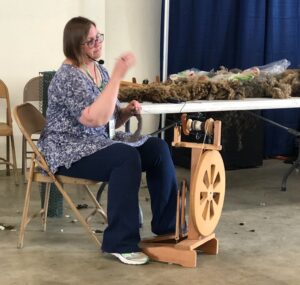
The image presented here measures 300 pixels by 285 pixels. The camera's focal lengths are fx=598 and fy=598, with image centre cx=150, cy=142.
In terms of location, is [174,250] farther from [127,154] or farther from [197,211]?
[127,154]

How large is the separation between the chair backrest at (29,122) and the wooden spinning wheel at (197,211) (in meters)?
0.61

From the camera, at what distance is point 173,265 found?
8.34 ft

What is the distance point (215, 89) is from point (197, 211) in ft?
3.42

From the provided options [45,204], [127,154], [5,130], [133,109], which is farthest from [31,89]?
[127,154]

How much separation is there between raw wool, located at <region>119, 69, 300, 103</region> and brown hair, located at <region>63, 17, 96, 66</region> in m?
0.69

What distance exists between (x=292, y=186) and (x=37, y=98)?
196 centimetres

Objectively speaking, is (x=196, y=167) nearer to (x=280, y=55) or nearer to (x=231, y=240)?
(x=231, y=240)

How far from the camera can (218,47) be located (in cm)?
504

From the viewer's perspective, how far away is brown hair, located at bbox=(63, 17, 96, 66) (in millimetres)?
2582

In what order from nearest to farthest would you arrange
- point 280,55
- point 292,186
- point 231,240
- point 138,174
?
point 138,174 → point 231,240 → point 292,186 → point 280,55

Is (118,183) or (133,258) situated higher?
(118,183)

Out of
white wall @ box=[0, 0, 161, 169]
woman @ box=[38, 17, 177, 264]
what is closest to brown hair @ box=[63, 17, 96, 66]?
woman @ box=[38, 17, 177, 264]

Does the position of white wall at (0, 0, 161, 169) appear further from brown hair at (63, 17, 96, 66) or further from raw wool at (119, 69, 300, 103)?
brown hair at (63, 17, 96, 66)

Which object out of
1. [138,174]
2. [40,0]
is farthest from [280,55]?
[138,174]
